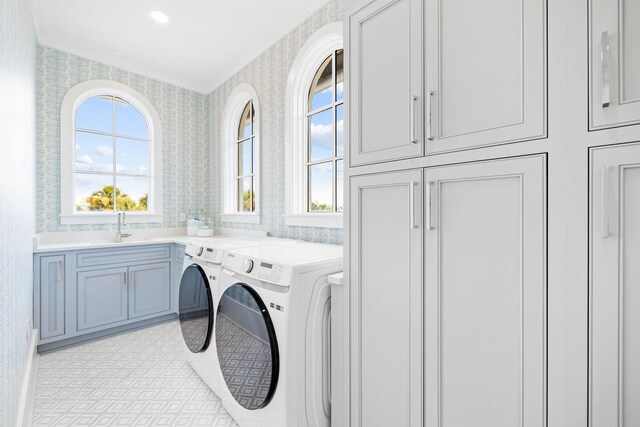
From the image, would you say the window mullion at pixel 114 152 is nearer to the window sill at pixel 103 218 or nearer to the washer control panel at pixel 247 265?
the window sill at pixel 103 218

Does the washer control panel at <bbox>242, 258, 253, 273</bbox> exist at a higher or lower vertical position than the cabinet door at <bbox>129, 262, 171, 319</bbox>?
higher

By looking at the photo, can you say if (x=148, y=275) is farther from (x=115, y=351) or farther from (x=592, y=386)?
(x=592, y=386)

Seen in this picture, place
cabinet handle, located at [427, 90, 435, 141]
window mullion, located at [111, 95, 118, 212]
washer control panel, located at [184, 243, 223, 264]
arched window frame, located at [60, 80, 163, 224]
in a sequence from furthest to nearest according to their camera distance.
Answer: window mullion, located at [111, 95, 118, 212] < arched window frame, located at [60, 80, 163, 224] < washer control panel, located at [184, 243, 223, 264] < cabinet handle, located at [427, 90, 435, 141]

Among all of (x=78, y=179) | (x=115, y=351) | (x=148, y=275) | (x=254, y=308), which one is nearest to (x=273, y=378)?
(x=254, y=308)

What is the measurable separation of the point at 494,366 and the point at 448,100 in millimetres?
873

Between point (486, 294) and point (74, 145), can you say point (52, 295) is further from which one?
point (486, 294)

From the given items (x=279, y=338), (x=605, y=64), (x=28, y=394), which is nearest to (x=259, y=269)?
(x=279, y=338)

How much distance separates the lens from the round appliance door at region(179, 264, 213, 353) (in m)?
2.00

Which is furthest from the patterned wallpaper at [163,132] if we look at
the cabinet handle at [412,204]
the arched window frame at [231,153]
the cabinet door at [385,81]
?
the cabinet handle at [412,204]

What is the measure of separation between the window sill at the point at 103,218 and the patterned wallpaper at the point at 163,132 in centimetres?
5

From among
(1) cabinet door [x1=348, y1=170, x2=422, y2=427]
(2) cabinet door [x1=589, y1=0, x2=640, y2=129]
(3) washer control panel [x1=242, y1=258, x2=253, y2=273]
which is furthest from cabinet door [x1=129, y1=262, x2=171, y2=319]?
(2) cabinet door [x1=589, y1=0, x2=640, y2=129]

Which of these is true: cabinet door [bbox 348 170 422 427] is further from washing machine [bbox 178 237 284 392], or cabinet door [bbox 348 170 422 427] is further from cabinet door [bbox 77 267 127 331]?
cabinet door [bbox 77 267 127 331]

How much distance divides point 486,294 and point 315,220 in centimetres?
164

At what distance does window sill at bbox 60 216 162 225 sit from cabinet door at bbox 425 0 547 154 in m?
3.52
